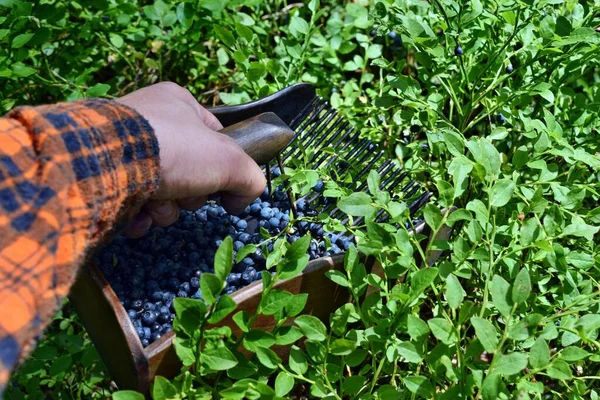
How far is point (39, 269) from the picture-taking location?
830 millimetres

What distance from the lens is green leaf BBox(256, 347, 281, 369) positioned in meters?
1.02

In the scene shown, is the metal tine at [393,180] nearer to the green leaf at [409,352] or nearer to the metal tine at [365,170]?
the metal tine at [365,170]

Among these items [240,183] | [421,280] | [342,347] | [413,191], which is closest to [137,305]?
[240,183]

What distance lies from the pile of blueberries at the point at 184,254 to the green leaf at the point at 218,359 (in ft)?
0.79

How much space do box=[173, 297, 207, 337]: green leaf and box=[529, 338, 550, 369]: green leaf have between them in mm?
423

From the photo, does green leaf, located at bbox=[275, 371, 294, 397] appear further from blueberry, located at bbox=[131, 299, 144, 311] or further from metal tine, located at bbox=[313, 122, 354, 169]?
metal tine, located at bbox=[313, 122, 354, 169]

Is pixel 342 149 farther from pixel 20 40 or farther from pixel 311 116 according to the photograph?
pixel 20 40

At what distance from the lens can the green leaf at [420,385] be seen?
1.01 metres

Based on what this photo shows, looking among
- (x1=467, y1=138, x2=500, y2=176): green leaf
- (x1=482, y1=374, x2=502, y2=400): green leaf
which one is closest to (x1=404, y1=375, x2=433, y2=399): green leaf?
(x1=482, y1=374, x2=502, y2=400): green leaf

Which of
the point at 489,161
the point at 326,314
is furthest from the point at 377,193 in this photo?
the point at 326,314

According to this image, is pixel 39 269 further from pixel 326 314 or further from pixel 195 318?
pixel 326 314

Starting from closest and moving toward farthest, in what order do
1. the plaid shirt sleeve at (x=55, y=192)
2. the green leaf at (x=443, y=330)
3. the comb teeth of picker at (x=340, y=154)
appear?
the plaid shirt sleeve at (x=55, y=192), the green leaf at (x=443, y=330), the comb teeth of picker at (x=340, y=154)

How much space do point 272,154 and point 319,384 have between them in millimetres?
399

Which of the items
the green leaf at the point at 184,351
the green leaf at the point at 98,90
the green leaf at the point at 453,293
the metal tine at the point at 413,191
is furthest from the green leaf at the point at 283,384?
the green leaf at the point at 98,90
